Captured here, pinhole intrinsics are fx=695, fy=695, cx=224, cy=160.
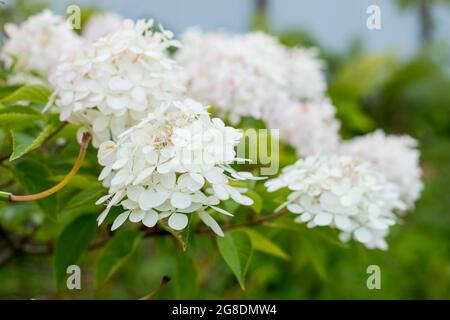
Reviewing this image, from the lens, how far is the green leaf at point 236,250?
0.75m

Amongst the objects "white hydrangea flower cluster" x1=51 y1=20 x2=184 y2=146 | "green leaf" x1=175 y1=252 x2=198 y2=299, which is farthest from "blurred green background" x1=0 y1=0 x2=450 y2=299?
"white hydrangea flower cluster" x1=51 y1=20 x2=184 y2=146

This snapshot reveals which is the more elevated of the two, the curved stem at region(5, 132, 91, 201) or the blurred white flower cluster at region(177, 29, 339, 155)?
the blurred white flower cluster at region(177, 29, 339, 155)

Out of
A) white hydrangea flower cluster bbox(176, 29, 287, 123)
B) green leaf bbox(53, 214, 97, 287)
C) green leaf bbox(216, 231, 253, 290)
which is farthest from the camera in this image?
white hydrangea flower cluster bbox(176, 29, 287, 123)

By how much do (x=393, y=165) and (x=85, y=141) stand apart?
71 cm

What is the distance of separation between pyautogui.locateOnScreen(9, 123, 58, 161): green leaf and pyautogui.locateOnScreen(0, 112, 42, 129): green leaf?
0.04 feet

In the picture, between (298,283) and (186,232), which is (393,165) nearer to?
(186,232)

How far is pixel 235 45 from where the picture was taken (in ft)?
3.88

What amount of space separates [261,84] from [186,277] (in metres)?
0.35

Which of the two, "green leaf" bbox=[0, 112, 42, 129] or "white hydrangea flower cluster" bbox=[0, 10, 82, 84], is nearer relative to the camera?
"green leaf" bbox=[0, 112, 42, 129]

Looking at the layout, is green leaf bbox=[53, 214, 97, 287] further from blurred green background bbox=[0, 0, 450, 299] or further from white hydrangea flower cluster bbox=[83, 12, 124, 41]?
white hydrangea flower cluster bbox=[83, 12, 124, 41]

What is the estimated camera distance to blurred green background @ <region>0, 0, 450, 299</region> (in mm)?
1188

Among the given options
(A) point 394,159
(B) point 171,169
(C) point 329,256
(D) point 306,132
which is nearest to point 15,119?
(B) point 171,169

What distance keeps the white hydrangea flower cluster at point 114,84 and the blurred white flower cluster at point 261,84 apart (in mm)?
271

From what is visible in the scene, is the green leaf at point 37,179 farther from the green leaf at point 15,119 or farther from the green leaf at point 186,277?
the green leaf at point 186,277
